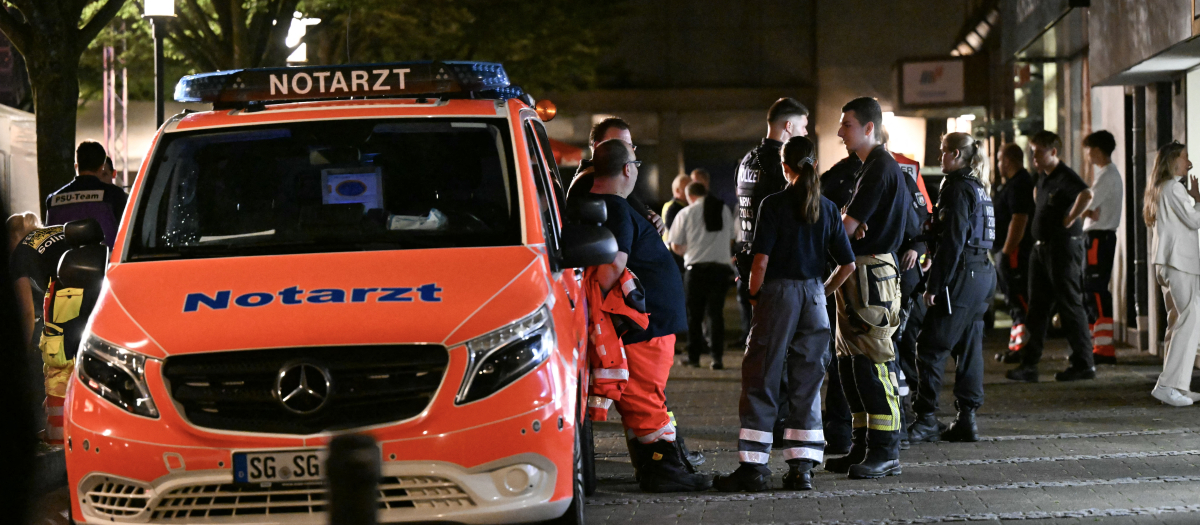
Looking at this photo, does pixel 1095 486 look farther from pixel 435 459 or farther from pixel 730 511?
pixel 435 459

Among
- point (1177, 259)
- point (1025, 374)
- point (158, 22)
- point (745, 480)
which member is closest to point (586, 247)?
point (745, 480)

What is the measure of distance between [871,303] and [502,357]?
2.80 meters

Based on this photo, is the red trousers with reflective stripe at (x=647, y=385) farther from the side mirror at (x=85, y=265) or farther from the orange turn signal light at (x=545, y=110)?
the side mirror at (x=85, y=265)

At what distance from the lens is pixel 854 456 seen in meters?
7.40

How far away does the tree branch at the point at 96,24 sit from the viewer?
13.5m

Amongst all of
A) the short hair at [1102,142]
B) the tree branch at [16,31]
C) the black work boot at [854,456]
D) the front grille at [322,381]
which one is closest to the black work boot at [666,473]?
the black work boot at [854,456]

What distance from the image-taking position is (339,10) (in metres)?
21.5

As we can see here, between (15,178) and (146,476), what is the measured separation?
12924 millimetres

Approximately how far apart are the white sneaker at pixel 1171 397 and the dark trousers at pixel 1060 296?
173 cm

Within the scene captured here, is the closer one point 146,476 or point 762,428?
point 146,476

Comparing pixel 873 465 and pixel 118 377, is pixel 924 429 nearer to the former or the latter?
pixel 873 465

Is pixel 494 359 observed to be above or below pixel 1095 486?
above

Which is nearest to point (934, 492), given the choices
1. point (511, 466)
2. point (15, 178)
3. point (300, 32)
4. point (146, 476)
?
point (511, 466)

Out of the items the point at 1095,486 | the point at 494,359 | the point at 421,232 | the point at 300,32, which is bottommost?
the point at 1095,486
